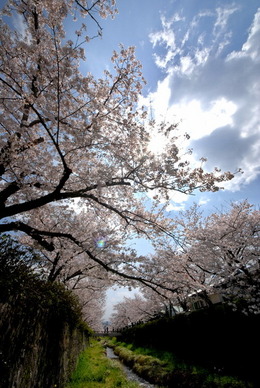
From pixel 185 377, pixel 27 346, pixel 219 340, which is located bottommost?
pixel 185 377

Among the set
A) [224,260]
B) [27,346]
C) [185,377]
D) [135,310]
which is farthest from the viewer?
[135,310]

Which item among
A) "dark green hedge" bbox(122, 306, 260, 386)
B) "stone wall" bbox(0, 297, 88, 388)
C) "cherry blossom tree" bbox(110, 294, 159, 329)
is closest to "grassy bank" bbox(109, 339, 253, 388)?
"dark green hedge" bbox(122, 306, 260, 386)

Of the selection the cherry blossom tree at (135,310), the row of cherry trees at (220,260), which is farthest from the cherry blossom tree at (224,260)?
the cherry blossom tree at (135,310)

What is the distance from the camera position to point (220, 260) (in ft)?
39.4

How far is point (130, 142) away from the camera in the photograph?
6.26 meters

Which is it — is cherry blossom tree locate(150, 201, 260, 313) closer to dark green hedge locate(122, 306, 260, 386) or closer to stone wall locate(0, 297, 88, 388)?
dark green hedge locate(122, 306, 260, 386)

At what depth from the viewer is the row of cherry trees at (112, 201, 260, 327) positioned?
25.7 ft

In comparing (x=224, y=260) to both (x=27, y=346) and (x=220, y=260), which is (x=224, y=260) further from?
(x=27, y=346)

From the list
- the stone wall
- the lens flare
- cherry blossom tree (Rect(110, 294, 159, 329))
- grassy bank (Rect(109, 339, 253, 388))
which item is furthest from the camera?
cherry blossom tree (Rect(110, 294, 159, 329))

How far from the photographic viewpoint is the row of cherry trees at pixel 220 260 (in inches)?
309

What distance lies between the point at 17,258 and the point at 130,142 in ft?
14.4

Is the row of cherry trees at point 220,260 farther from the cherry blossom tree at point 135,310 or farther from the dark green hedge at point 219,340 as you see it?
the cherry blossom tree at point 135,310

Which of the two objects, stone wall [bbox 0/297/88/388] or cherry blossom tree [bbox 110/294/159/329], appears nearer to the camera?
stone wall [bbox 0/297/88/388]

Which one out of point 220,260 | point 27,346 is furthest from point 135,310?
point 27,346
